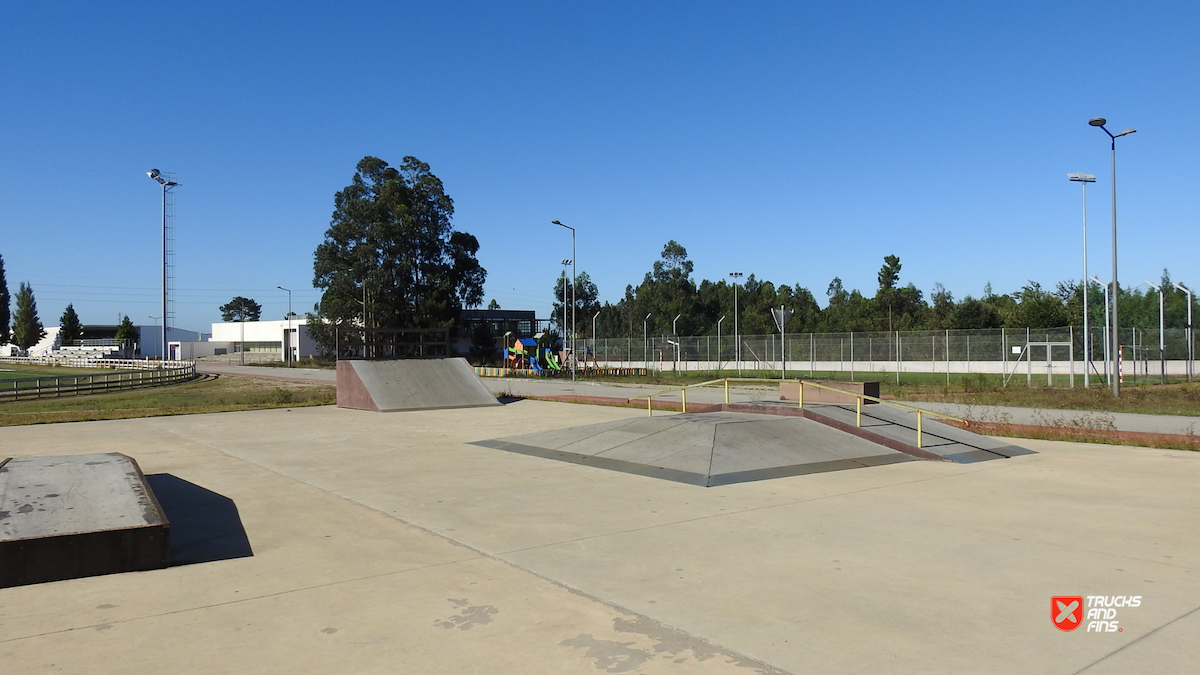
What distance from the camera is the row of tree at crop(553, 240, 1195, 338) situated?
6084 centimetres

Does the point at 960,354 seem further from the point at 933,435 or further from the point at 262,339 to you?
the point at 262,339

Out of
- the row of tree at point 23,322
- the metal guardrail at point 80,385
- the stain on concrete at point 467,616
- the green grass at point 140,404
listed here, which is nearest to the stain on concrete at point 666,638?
the stain on concrete at point 467,616

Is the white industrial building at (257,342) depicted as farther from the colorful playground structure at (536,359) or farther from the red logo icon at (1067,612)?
the red logo icon at (1067,612)

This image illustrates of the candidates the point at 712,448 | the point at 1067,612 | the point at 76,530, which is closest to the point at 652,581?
the point at 1067,612

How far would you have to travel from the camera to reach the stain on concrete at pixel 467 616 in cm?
500

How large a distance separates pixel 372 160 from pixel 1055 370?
5425 cm

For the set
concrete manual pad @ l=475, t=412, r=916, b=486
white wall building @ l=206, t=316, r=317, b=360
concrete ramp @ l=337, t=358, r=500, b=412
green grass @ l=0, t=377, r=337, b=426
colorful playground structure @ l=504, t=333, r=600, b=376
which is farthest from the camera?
white wall building @ l=206, t=316, r=317, b=360

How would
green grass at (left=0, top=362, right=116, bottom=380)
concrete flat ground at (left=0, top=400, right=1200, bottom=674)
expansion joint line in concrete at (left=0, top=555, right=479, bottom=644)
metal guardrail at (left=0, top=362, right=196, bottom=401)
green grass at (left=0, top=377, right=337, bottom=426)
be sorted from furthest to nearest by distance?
1. green grass at (left=0, top=362, right=116, bottom=380)
2. metal guardrail at (left=0, top=362, right=196, bottom=401)
3. green grass at (left=0, top=377, right=337, bottom=426)
4. expansion joint line in concrete at (left=0, top=555, right=479, bottom=644)
5. concrete flat ground at (left=0, top=400, right=1200, bottom=674)

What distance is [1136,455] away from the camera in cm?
1283

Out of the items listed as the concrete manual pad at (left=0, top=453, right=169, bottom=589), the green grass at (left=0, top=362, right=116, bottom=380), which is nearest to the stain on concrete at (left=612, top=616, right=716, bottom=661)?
the concrete manual pad at (left=0, top=453, right=169, bottom=589)

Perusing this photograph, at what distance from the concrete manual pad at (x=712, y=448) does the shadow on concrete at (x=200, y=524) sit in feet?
17.6

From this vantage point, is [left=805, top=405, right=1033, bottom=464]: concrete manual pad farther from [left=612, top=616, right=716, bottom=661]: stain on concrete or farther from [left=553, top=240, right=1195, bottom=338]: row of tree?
[left=553, top=240, right=1195, bottom=338]: row of tree

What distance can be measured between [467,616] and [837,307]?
97095mm

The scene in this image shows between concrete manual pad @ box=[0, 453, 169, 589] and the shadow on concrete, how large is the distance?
380mm
